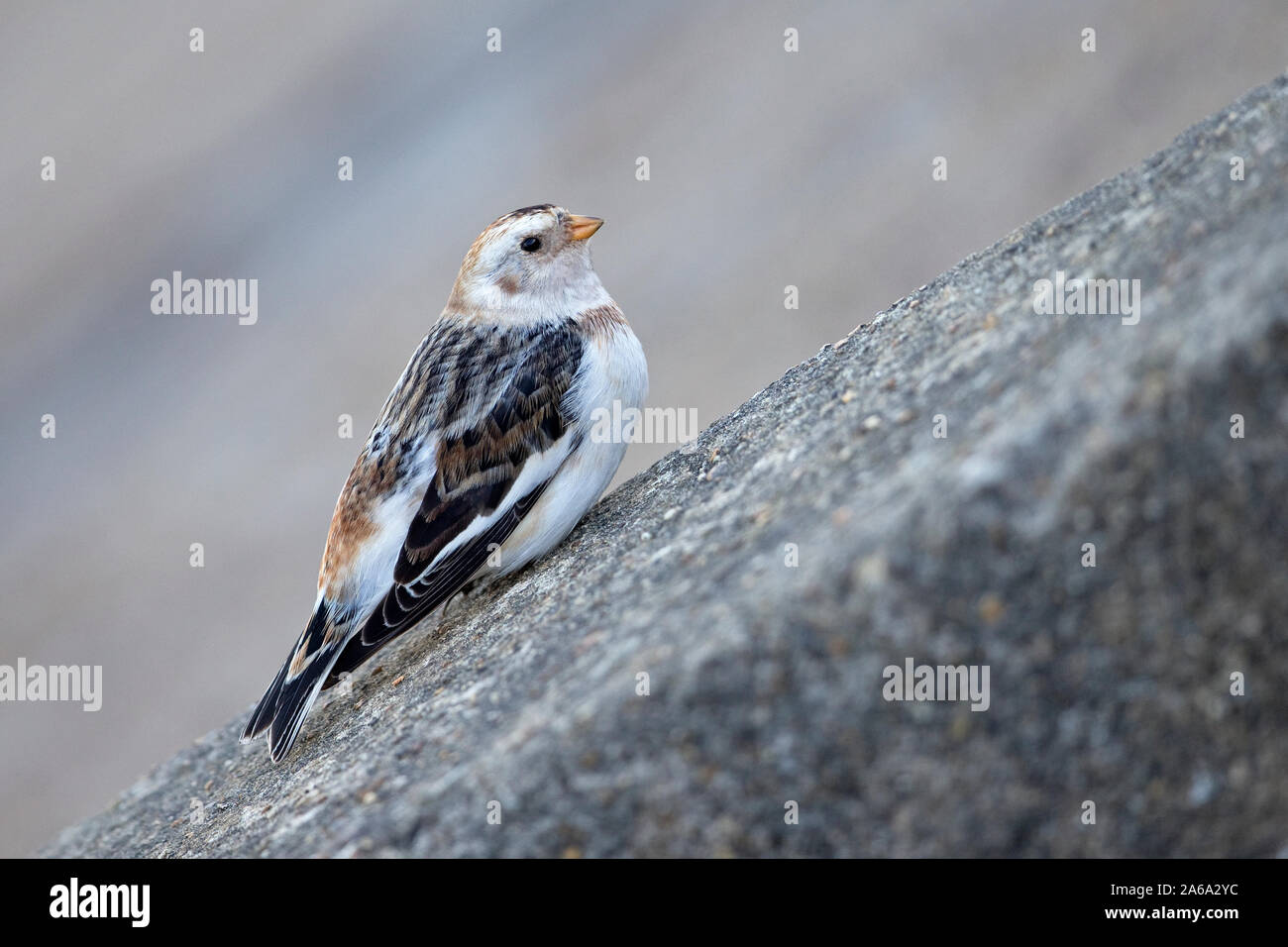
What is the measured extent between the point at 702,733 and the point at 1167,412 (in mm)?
1229

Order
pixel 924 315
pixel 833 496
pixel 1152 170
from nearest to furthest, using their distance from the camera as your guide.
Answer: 1. pixel 833 496
2. pixel 1152 170
3. pixel 924 315

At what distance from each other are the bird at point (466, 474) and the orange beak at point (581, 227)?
29 cm

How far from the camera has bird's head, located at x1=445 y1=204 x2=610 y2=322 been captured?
531cm

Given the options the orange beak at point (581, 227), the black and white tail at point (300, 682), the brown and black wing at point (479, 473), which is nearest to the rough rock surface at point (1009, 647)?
the black and white tail at point (300, 682)

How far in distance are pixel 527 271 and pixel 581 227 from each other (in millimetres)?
345

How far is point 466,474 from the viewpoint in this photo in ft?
15.5

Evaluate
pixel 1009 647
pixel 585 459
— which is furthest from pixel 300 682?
pixel 1009 647

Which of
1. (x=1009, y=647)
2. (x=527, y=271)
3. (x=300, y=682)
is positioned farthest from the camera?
(x=527, y=271)

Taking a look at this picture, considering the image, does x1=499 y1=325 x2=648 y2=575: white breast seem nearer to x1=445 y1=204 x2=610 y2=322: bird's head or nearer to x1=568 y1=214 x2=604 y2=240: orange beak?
x1=445 y1=204 x2=610 y2=322: bird's head

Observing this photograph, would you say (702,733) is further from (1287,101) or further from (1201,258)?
(1287,101)

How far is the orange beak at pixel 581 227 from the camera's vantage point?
5434 mm

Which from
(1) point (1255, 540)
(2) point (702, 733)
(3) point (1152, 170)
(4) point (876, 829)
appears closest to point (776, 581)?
(2) point (702, 733)

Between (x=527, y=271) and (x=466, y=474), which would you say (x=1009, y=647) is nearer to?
(x=466, y=474)

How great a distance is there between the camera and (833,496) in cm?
315
